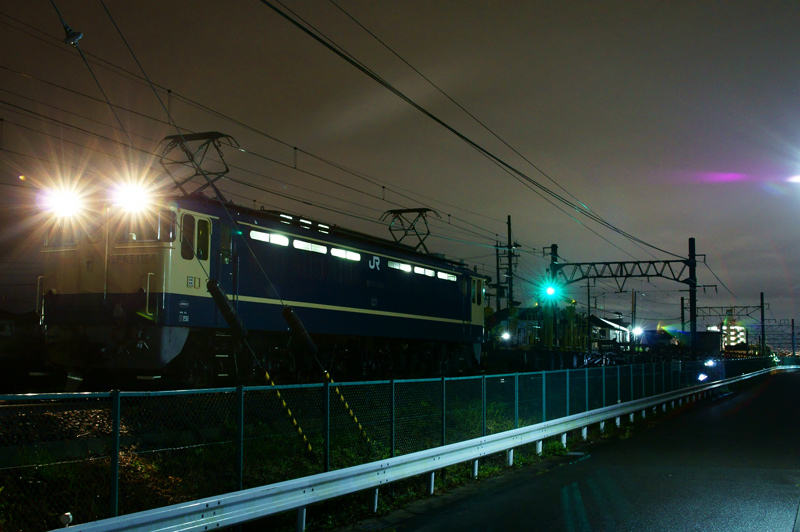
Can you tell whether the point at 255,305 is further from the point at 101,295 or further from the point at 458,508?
the point at 458,508

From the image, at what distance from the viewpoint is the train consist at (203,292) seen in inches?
587

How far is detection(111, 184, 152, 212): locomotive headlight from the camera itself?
15336 millimetres

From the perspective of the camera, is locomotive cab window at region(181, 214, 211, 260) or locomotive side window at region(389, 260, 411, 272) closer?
locomotive cab window at region(181, 214, 211, 260)

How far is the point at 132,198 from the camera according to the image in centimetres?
1548

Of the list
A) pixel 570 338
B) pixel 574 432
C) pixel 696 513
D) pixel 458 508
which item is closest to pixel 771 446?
pixel 574 432

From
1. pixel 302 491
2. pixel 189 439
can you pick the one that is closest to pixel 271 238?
pixel 189 439

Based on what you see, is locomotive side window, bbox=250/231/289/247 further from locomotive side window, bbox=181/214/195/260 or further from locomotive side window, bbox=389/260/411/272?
locomotive side window, bbox=389/260/411/272

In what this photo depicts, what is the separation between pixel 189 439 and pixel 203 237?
285 inches

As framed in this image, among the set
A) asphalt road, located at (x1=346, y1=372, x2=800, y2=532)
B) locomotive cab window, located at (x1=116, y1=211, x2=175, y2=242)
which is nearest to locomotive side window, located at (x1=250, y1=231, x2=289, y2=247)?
locomotive cab window, located at (x1=116, y1=211, x2=175, y2=242)

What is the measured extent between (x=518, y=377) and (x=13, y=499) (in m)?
8.54

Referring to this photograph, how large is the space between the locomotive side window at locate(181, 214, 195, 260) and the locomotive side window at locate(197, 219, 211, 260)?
0.20m

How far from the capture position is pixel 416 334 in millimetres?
24422

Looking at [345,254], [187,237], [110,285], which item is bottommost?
[110,285]

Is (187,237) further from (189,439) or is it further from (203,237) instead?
(189,439)
